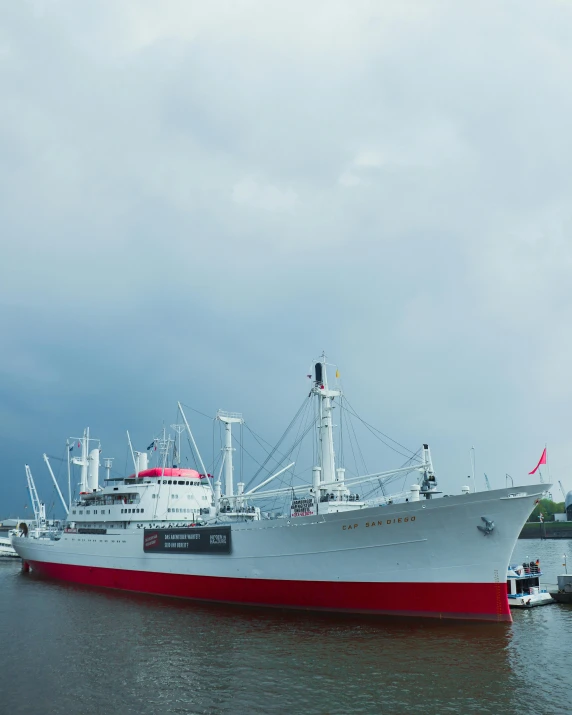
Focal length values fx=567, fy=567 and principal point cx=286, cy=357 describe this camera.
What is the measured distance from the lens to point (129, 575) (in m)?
33.2

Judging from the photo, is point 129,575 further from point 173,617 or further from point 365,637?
point 365,637

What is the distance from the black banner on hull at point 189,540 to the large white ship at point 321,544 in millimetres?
54

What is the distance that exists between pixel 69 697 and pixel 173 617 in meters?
10.4

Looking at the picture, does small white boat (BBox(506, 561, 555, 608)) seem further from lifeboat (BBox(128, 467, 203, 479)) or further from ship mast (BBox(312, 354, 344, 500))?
lifeboat (BBox(128, 467, 203, 479))

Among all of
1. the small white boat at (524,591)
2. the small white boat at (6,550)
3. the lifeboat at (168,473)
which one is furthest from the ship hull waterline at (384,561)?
the small white boat at (6,550)

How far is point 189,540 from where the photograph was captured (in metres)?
29.3

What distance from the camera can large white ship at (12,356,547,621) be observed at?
22234 mm

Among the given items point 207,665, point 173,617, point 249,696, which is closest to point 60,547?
point 173,617

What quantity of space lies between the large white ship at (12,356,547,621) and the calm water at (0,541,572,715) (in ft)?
3.80

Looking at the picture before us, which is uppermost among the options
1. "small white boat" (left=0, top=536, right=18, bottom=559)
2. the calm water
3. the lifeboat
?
the lifeboat

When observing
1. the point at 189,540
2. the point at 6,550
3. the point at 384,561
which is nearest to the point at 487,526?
the point at 384,561

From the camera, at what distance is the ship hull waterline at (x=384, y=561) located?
22.1 metres

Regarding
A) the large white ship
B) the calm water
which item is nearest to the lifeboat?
the large white ship

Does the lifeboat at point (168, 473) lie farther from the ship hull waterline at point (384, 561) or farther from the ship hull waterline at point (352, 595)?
the ship hull waterline at point (384, 561)
